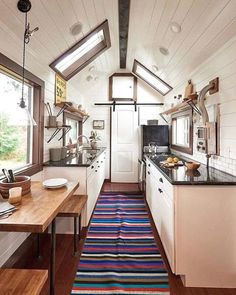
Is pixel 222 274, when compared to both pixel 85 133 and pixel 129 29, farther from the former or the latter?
pixel 85 133

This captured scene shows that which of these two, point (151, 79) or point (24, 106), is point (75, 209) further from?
point (151, 79)

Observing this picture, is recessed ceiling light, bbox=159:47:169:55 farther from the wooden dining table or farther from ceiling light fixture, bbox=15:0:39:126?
the wooden dining table

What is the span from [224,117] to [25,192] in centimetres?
209

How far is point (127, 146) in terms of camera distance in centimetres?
529

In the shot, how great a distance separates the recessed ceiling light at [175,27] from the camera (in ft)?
7.60

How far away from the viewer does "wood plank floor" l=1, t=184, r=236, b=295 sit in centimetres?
162

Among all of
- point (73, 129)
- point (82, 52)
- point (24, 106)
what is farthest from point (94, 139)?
point (24, 106)

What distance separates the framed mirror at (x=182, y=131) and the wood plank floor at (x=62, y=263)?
5.09 ft

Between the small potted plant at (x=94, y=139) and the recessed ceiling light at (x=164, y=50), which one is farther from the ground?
the recessed ceiling light at (x=164, y=50)

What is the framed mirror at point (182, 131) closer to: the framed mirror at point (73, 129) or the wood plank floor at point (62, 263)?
the wood plank floor at point (62, 263)

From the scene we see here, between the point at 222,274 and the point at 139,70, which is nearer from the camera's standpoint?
the point at 222,274

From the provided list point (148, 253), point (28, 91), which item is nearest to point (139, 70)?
point (28, 91)

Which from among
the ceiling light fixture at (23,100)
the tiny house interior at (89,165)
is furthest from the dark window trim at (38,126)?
the ceiling light fixture at (23,100)

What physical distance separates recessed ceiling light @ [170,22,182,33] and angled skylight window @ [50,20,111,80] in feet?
3.00
